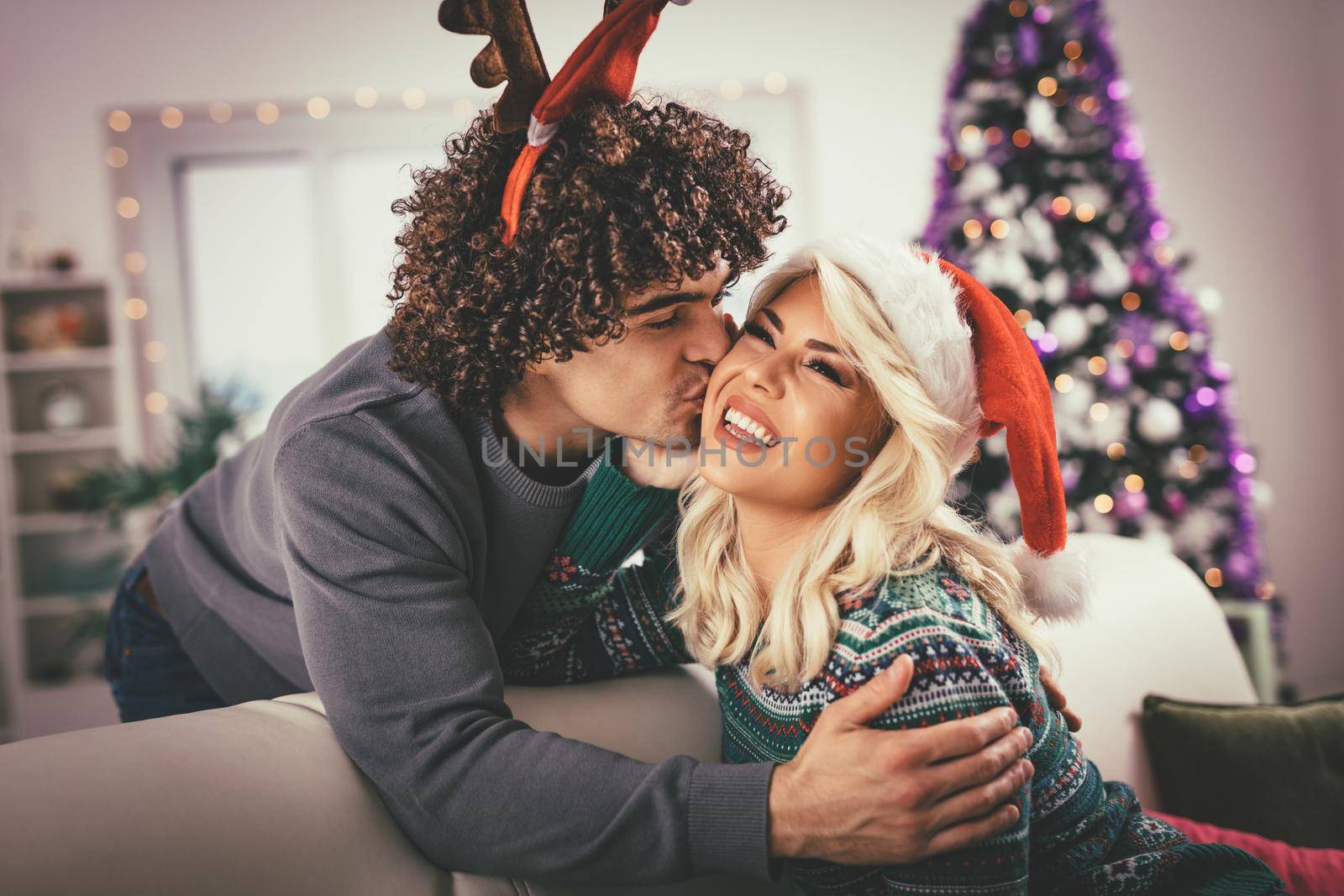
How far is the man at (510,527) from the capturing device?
0.98 metres

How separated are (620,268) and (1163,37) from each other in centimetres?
456

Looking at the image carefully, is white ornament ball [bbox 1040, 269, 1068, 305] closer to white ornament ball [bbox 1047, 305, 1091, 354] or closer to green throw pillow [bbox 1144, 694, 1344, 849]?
white ornament ball [bbox 1047, 305, 1091, 354]

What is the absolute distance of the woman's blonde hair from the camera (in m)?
1.18

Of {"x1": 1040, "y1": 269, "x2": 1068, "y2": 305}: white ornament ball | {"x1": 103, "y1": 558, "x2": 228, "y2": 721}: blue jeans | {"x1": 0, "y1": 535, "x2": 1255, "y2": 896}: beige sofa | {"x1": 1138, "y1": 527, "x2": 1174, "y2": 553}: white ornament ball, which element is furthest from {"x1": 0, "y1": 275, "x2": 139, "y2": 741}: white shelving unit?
{"x1": 1138, "y1": 527, "x2": 1174, "y2": 553}: white ornament ball

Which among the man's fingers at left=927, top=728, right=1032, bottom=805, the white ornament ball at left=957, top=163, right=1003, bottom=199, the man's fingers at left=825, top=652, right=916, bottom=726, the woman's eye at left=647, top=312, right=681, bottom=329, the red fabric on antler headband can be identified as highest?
the white ornament ball at left=957, top=163, right=1003, bottom=199

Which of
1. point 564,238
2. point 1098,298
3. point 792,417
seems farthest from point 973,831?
point 1098,298

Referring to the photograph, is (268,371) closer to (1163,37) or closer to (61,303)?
(61,303)

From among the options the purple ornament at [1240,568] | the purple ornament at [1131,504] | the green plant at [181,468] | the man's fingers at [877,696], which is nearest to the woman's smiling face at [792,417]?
the man's fingers at [877,696]

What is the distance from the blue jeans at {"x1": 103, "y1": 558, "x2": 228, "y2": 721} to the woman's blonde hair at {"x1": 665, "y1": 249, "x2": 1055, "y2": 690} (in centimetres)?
102

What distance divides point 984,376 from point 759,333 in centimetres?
31

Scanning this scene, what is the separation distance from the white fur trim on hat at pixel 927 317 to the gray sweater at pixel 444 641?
47 cm

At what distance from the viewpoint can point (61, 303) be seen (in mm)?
4434

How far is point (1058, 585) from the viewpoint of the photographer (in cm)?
130

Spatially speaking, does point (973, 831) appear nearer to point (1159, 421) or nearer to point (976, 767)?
point (976, 767)
